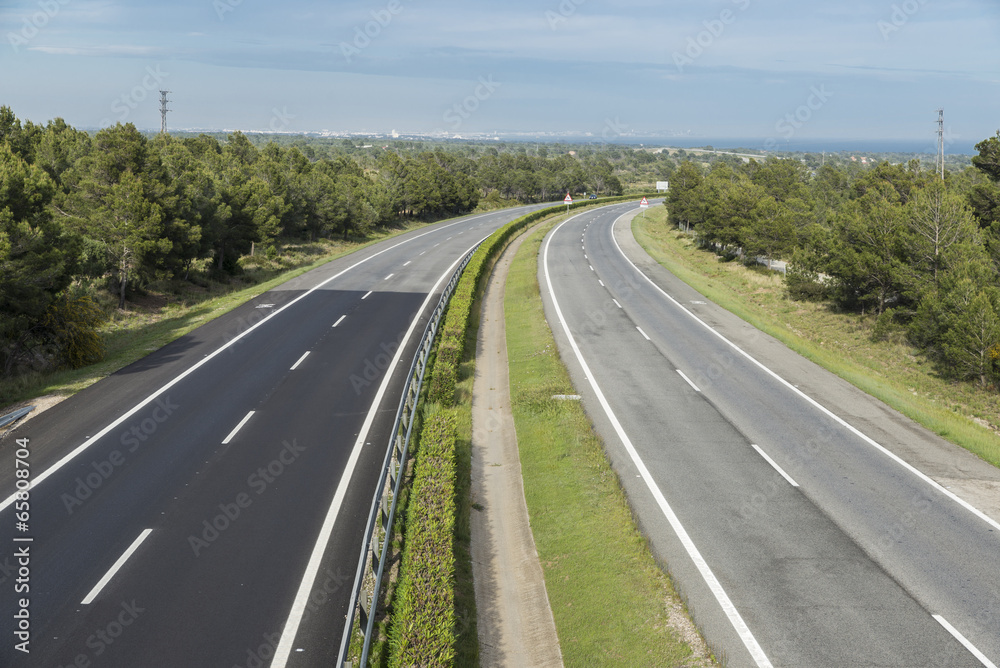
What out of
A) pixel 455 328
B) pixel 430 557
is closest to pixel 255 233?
pixel 455 328

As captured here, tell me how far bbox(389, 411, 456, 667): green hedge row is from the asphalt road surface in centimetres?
105

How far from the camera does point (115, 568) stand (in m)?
10.7

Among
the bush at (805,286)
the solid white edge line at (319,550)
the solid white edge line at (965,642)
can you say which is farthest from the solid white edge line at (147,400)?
the bush at (805,286)

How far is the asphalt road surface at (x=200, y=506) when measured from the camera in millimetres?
9258

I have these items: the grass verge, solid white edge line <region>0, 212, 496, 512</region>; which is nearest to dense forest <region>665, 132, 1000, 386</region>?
the grass verge

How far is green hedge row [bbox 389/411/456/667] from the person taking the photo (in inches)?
334

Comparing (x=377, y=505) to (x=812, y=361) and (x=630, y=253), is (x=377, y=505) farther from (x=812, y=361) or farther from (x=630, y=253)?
(x=630, y=253)

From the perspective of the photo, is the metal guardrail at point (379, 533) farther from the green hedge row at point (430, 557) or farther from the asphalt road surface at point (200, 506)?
the asphalt road surface at point (200, 506)

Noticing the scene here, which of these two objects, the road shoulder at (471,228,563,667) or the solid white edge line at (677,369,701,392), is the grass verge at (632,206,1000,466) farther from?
the road shoulder at (471,228,563,667)

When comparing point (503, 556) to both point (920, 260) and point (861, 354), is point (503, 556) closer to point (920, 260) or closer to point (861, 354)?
point (861, 354)

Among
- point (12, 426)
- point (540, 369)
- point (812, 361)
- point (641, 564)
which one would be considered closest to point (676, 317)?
point (812, 361)

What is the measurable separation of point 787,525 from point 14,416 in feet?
58.4

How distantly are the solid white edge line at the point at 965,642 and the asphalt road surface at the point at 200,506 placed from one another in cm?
856

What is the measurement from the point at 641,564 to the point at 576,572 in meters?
1.10
